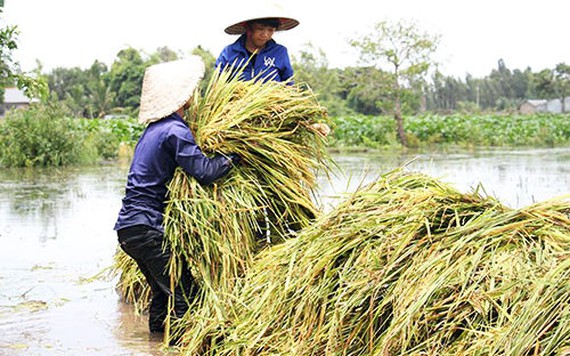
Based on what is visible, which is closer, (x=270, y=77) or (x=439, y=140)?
(x=270, y=77)

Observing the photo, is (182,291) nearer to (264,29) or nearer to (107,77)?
(264,29)

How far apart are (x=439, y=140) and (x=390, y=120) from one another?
2.53 metres

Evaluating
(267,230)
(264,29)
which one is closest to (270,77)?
(264,29)

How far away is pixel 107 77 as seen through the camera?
7581cm

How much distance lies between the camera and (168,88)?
5574 mm

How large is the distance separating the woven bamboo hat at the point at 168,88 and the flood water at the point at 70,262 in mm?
1123

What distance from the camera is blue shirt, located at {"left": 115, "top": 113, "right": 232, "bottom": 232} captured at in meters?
5.30

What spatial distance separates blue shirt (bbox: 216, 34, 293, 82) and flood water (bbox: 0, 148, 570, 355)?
0.97 meters

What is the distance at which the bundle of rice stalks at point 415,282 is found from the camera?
10.8 feet

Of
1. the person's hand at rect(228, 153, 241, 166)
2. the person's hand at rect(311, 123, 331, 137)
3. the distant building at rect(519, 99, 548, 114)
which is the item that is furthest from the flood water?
the distant building at rect(519, 99, 548, 114)

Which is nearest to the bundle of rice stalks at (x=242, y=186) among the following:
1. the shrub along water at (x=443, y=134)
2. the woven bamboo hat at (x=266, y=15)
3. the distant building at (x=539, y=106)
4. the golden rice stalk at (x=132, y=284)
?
the woven bamboo hat at (x=266, y=15)

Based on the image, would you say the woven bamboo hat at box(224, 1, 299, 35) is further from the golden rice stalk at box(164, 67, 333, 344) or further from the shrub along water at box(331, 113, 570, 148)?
the shrub along water at box(331, 113, 570, 148)

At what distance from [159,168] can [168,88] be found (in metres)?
0.55

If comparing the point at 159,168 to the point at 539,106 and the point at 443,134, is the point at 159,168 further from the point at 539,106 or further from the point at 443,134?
→ the point at 539,106
